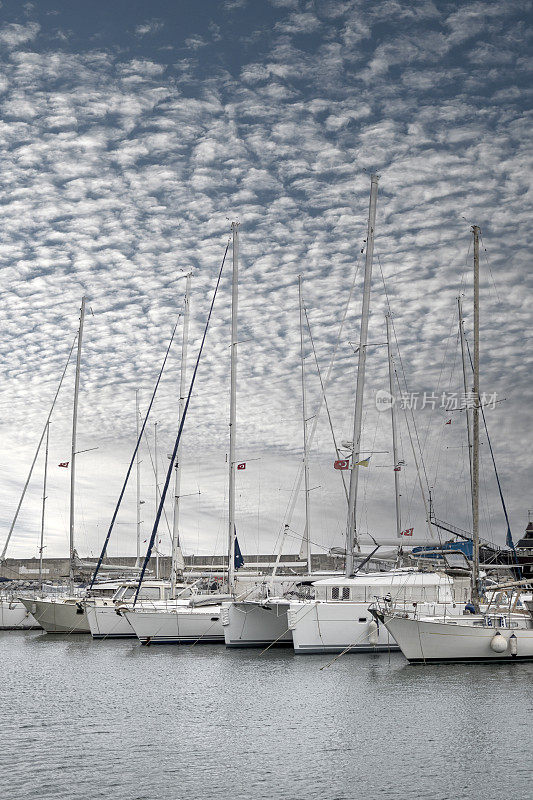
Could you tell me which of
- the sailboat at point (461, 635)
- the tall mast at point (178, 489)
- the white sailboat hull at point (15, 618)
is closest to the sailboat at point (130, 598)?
the tall mast at point (178, 489)

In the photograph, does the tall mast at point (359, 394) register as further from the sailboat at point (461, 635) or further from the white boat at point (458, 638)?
the white boat at point (458, 638)

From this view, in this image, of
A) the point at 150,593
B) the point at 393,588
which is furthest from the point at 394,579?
the point at 150,593

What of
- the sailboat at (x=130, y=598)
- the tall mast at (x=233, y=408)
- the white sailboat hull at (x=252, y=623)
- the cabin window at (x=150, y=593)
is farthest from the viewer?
the cabin window at (x=150, y=593)

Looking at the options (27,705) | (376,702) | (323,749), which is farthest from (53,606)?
(323,749)

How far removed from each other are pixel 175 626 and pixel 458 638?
15294mm

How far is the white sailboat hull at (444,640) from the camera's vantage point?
31406 millimetres

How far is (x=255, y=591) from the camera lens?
4028 centimetres

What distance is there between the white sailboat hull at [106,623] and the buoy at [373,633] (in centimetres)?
1542

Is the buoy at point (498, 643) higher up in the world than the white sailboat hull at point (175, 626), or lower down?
higher up

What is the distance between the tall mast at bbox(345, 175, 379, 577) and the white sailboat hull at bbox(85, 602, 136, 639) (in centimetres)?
1472

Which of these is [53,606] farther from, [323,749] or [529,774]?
[529,774]

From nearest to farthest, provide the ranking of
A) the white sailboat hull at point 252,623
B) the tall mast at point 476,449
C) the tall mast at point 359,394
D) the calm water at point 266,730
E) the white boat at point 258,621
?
the calm water at point 266,730
the tall mast at point 476,449
the tall mast at point 359,394
the white boat at point 258,621
the white sailboat hull at point 252,623

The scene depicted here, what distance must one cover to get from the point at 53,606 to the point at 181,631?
39.4 ft

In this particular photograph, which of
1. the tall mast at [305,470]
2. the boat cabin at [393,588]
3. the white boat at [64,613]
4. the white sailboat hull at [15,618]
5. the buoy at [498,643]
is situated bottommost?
the white sailboat hull at [15,618]
